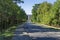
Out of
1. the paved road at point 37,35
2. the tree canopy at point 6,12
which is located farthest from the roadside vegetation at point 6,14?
the paved road at point 37,35

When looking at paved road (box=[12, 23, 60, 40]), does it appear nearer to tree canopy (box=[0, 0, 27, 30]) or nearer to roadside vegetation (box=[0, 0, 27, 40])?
roadside vegetation (box=[0, 0, 27, 40])

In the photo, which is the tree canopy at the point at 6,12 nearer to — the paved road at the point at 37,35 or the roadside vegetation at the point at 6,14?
the roadside vegetation at the point at 6,14

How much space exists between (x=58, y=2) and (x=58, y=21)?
5.78 m

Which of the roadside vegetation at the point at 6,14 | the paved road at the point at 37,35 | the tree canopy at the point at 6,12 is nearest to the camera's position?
the paved road at the point at 37,35

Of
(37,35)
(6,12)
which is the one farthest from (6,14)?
(37,35)

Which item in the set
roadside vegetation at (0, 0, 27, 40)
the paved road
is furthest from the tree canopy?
the paved road

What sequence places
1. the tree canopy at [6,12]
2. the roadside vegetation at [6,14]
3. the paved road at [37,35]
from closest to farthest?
the paved road at [37,35]
the tree canopy at [6,12]
the roadside vegetation at [6,14]

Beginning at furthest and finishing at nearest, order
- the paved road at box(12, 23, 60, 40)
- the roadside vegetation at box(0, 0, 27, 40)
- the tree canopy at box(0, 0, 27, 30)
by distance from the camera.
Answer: the roadside vegetation at box(0, 0, 27, 40) → the tree canopy at box(0, 0, 27, 30) → the paved road at box(12, 23, 60, 40)

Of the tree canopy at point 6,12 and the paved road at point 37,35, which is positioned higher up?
the tree canopy at point 6,12

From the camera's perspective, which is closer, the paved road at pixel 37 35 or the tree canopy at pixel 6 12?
the paved road at pixel 37 35

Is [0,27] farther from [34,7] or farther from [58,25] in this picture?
[34,7]

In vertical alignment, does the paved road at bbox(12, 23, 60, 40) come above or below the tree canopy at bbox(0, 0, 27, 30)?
below

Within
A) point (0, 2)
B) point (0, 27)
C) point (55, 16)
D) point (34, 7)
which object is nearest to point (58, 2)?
point (55, 16)

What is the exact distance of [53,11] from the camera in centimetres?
6275
